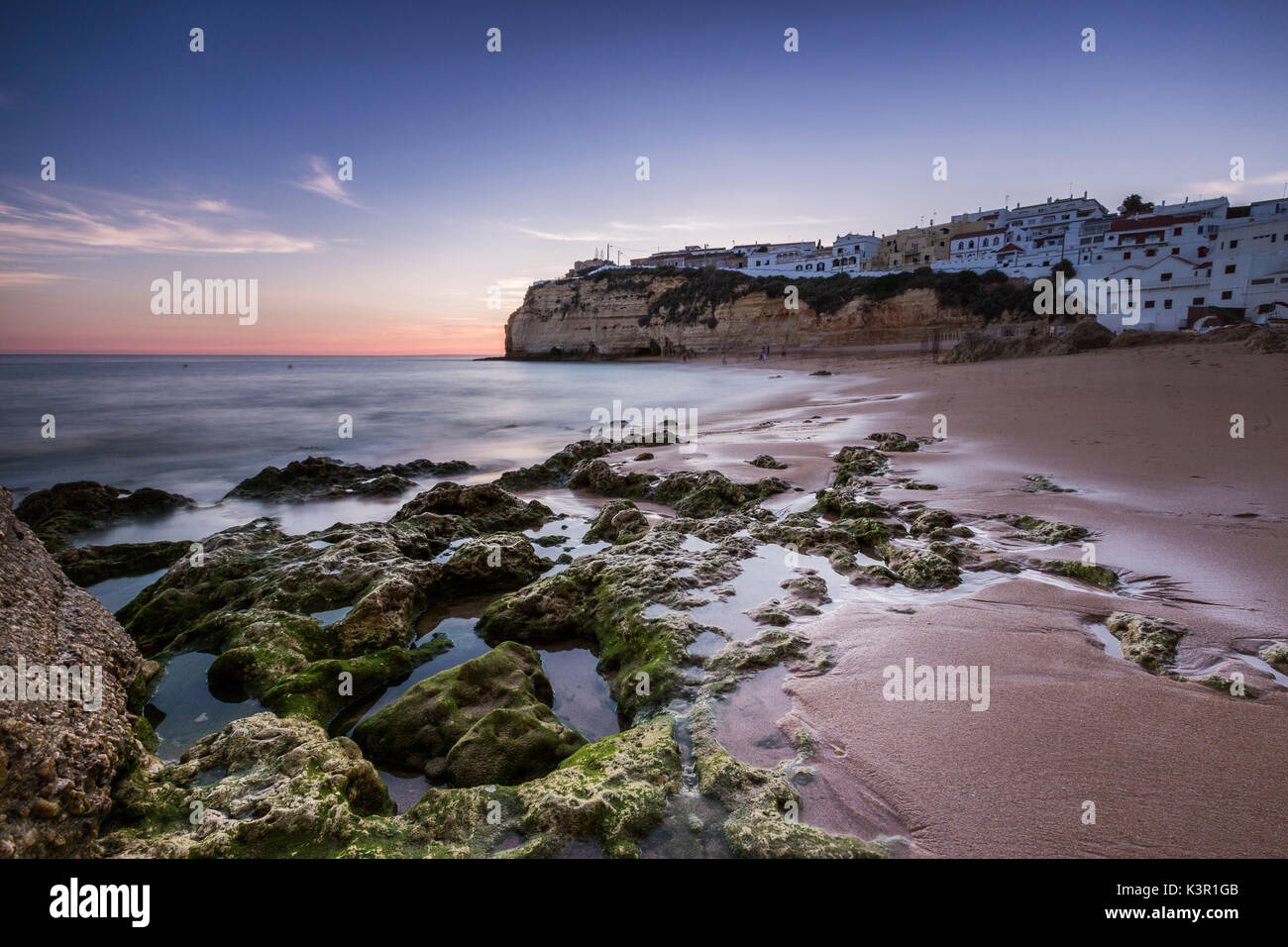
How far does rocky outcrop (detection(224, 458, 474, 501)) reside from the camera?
402 inches

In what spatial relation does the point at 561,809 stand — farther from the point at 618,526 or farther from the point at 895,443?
the point at 895,443

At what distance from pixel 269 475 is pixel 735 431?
32.8 feet

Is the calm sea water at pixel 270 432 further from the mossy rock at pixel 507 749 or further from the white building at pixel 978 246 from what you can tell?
the white building at pixel 978 246

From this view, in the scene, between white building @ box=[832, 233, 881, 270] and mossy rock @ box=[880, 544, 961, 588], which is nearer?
mossy rock @ box=[880, 544, 961, 588]

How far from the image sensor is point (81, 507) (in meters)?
8.94

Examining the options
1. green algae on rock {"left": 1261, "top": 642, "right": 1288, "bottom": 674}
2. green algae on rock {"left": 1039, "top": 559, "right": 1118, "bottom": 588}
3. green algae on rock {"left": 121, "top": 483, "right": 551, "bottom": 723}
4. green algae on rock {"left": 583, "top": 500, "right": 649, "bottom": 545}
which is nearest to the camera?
green algae on rock {"left": 1261, "top": 642, "right": 1288, "bottom": 674}

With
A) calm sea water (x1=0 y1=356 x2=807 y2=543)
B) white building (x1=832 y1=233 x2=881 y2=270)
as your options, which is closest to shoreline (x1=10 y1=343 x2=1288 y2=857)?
calm sea water (x1=0 y1=356 x2=807 y2=543)

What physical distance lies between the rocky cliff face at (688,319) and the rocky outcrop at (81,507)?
4733 centimetres

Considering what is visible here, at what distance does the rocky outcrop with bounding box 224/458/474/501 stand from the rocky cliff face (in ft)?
146

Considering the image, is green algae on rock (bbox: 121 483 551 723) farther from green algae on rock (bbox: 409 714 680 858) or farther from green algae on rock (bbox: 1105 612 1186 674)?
green algae on rock (bbox: 1105 612 1186 674)

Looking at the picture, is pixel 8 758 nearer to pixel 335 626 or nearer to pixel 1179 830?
pixel 335 626

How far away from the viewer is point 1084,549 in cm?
481

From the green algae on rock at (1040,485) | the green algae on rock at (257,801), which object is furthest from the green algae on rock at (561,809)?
the green algae on rock at (1040,485)

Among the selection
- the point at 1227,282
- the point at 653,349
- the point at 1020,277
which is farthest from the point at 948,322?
the point at 653,349
